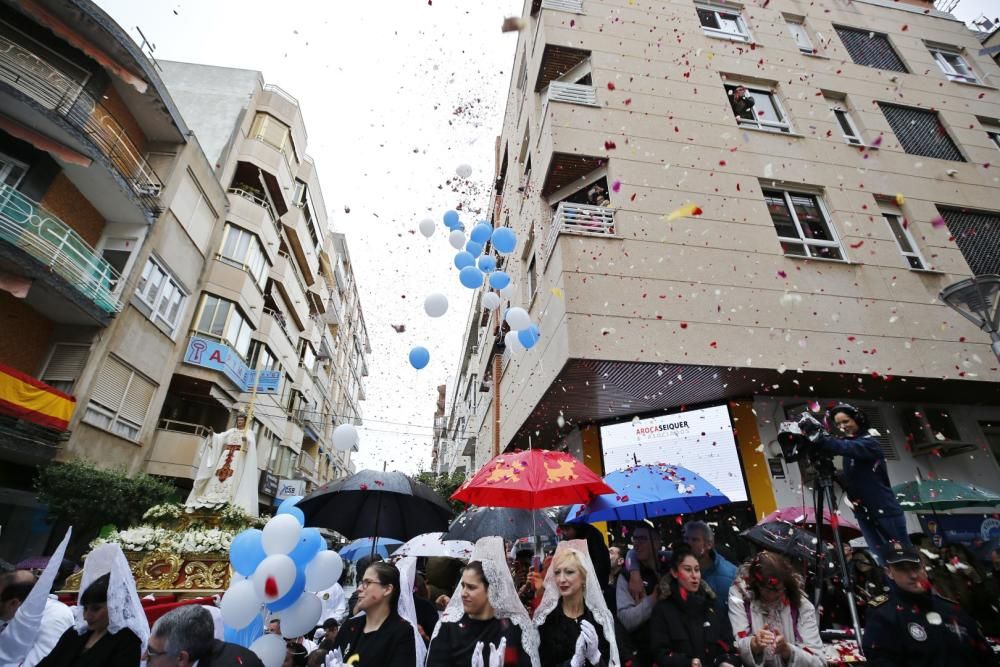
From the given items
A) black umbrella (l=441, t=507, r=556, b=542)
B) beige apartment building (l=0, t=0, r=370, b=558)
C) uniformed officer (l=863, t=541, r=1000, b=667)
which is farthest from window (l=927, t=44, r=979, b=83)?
beige apartment building (l=0, t=0, r=370, b=558)

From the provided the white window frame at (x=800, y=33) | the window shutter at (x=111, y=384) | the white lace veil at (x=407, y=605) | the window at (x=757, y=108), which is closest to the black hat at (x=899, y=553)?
the white lace veil at (x=407, y=605)

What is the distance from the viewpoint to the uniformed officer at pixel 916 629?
2.71 meters

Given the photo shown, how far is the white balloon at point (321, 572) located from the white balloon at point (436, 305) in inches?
171

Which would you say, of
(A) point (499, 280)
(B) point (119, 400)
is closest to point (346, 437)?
(A) point (499, 280)

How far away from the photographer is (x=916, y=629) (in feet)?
9.11

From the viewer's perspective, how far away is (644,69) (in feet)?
36.2

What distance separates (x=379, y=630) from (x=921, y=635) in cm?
337

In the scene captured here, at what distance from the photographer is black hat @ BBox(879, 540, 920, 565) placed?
288 cm

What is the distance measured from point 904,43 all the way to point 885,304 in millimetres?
10108

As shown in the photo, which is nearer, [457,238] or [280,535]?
[280,535]

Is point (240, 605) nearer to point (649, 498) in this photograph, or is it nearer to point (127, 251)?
point (649, 498)

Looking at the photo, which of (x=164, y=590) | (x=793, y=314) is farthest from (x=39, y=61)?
(x=793, y=314)

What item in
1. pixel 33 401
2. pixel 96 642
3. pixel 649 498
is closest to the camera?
pixel 96 642

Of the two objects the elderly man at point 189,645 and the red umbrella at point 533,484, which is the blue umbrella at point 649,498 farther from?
the elderly man at point 189,645
